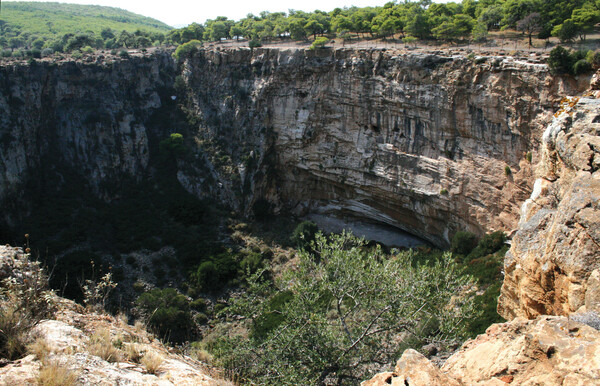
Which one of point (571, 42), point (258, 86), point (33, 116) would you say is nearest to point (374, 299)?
point (571, 42)

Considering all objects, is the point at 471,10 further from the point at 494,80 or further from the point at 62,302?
the point at 62,302

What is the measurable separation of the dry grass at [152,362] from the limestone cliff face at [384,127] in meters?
24.7

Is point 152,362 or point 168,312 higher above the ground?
point 152,362

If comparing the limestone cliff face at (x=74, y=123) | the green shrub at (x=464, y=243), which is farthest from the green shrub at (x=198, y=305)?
the green shrub at (x=464, y=243)

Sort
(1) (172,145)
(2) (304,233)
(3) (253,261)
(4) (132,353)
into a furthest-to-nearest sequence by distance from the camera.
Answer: (1) (172,145), (2) (304,233), (3) (253,261), (4) (132,353)

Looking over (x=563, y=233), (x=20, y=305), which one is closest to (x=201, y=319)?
(x=20, y=305)

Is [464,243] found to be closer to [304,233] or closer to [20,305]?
[304,233]

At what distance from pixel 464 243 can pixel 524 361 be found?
77.7 ft

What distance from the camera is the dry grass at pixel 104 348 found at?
7.14 meters

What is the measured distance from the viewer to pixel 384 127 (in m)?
32.2

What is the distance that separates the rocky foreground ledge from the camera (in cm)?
555

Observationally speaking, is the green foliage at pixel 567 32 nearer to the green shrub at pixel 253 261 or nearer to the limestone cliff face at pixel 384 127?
the limestone cliff face at pixel 384 127

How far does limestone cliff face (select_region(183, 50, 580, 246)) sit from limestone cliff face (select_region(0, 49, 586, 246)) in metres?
0.10

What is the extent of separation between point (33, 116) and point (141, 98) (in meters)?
10.6
